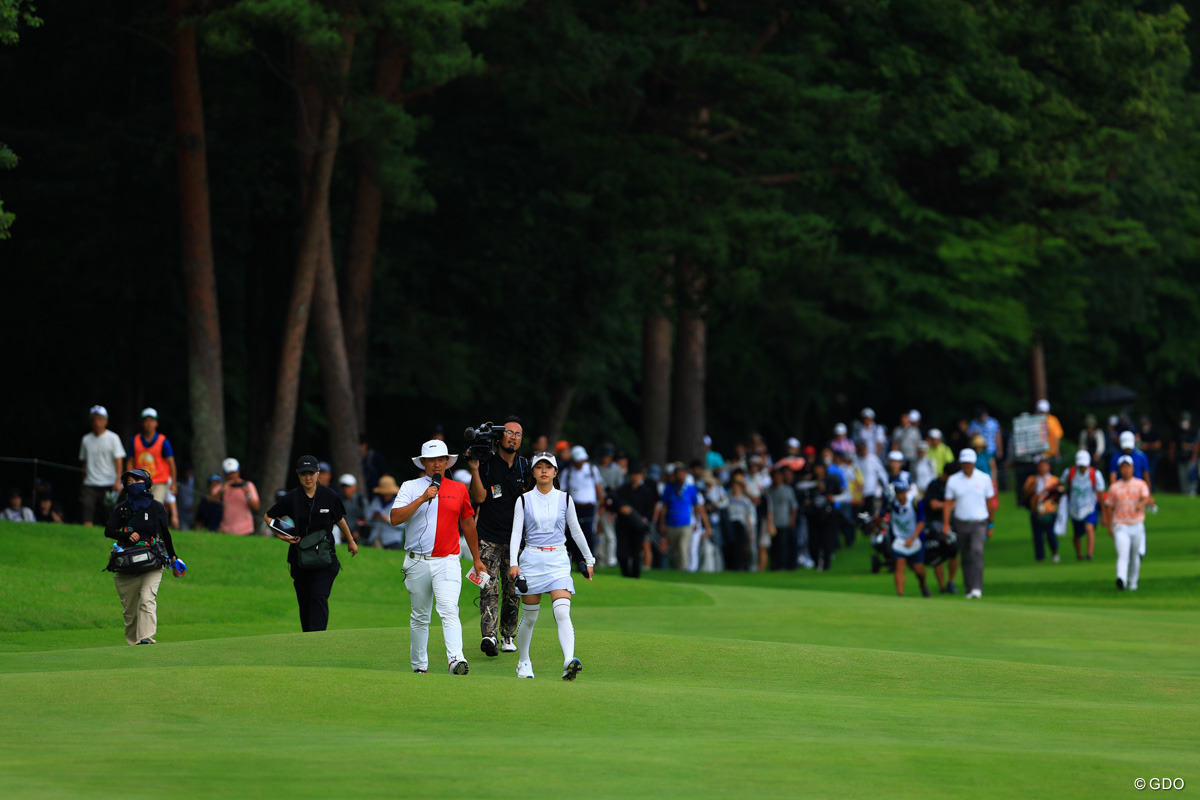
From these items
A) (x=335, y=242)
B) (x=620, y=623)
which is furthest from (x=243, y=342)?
(x=620, y=623)

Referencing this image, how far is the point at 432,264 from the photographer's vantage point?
36812mm

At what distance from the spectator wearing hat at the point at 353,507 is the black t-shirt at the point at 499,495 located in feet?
42.0

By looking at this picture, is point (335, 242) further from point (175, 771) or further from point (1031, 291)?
point (175, 771)

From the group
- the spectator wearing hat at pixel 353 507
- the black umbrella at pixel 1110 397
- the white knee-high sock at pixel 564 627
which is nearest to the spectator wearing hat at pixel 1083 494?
the spectator wearing hat at pixel 353 507

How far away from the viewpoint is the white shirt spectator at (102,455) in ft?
77.4

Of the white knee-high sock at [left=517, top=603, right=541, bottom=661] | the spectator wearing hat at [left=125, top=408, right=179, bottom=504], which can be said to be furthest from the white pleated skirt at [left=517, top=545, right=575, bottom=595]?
the spectator wearing hat at [left=125, top=408, right=179, bottom=504]

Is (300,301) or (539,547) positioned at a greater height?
(300,301)

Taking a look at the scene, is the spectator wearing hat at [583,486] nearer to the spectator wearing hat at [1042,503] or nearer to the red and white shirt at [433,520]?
the spectator wearing hat at [1042,503]

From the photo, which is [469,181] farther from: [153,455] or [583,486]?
[153,455]

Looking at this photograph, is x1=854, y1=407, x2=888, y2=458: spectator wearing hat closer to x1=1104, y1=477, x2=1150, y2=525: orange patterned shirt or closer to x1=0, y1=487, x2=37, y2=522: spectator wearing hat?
x1=1104, y1=477, x2=1150, y2=525: orange patterned shirt

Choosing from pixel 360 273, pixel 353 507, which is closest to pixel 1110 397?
pixel 360 273

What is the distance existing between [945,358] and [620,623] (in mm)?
37365

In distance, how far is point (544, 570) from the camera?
13211 millimetres

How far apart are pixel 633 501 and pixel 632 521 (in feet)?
1.17
